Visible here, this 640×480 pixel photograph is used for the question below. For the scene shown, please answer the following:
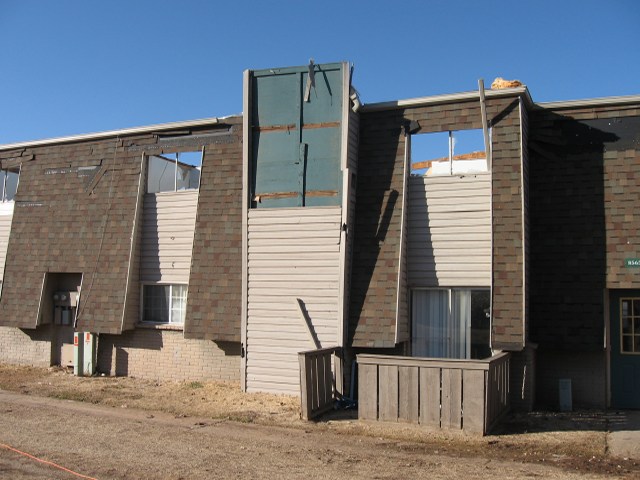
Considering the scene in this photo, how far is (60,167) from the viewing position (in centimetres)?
1747

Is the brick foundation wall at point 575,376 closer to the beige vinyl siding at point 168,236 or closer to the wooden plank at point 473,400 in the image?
the wooden plank at point 473,400

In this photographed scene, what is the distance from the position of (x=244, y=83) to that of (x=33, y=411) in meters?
7.59

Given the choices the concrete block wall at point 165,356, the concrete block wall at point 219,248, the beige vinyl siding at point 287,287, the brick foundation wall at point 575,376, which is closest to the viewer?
the brick foundation wall at point 575,376

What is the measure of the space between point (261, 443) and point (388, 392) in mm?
2183

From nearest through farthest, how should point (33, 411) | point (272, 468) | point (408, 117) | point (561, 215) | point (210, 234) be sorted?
point (272, 468) < point (33, 411) < point (561, 215) < point (408, 117) < point (210, 234)

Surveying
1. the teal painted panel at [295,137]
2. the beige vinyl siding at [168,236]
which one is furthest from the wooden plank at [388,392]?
the beige vinyl siding at [168,236]

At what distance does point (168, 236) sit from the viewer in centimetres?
1591

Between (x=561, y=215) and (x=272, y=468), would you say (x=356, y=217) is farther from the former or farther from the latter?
(x=272, y=468)

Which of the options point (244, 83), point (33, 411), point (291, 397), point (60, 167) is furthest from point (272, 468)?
point (60, 167)

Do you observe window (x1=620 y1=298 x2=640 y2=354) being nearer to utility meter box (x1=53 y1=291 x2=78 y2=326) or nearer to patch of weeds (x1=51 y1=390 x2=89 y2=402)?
patch of weeds (x1=51 y1=390 x2=89 y2=402)

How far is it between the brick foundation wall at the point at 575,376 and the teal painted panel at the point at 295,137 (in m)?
5.01

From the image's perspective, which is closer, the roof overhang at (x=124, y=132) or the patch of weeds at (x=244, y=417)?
the patch of weeds at (x=244, y=417)

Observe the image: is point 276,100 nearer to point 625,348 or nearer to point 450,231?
point 450,231

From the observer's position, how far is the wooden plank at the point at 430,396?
1013 centimetres
